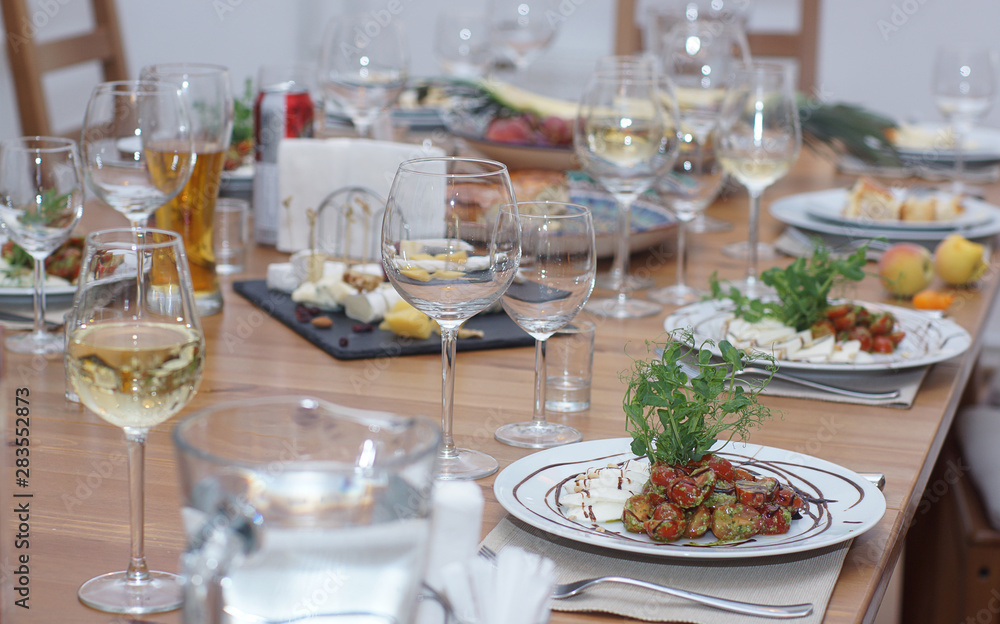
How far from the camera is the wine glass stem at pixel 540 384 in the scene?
3.17ft

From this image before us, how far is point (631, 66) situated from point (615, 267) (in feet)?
1.07

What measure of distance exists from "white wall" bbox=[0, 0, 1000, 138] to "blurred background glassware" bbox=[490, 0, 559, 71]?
0.23 m

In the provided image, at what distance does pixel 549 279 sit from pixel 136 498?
0.40m

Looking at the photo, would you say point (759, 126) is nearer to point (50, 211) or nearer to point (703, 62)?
point (703, 62)

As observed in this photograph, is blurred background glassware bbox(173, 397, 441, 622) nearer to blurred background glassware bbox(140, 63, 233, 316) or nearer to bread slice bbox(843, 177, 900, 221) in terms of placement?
blurred background glassware bbox(140, 63, 233, 316)

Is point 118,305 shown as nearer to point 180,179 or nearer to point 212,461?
point 212,461

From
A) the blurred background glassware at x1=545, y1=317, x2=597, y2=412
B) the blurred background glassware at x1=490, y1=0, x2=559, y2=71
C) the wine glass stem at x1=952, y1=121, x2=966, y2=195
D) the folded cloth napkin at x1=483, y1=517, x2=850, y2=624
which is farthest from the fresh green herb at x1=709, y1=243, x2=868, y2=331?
the blurred background glassware at x1=490, y1=0, x2=559, y2=71

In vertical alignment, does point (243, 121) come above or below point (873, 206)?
above

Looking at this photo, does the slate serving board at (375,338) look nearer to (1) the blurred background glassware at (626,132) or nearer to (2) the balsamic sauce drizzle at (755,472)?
(1) the blurred background glassware at (626,132)

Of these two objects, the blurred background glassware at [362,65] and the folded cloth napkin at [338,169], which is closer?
the folded cloth napkin at [338,169]

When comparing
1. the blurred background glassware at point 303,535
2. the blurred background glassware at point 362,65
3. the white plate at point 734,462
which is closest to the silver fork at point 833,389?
the white plate at point 734,462

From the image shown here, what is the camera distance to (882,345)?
1.17 metres

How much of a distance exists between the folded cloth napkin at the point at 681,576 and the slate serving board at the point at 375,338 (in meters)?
0.44

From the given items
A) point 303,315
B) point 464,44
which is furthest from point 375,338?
point 464,44
